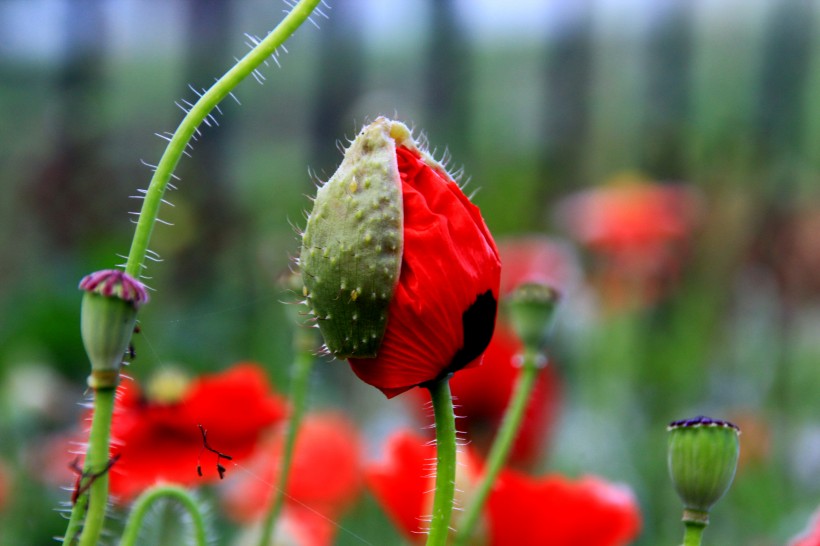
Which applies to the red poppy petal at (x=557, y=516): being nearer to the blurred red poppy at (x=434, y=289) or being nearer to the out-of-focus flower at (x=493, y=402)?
the blurred red poppy at (x=434, y=289)

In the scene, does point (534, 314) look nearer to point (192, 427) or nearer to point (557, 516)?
point (557, 516)

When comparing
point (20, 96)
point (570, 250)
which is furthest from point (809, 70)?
point (20, 96)

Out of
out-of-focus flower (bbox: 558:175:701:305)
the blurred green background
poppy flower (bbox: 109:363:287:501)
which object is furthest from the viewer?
out-of-focus flower (bbox: 558:175:701:305)

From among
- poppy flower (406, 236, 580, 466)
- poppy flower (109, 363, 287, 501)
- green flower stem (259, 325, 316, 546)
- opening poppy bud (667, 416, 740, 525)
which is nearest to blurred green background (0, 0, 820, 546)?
poppy flower (406, 236, 580, 466)

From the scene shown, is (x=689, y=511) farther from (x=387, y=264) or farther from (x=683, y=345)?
(x=683, y=345)

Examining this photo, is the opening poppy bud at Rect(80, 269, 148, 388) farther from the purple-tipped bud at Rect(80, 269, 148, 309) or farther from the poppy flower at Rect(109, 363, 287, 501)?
the poppy flower at Rect(109, 363, 287, 501)

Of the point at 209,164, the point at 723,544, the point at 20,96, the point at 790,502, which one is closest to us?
the point at 723,544
